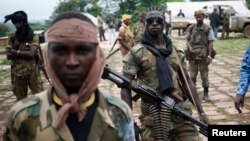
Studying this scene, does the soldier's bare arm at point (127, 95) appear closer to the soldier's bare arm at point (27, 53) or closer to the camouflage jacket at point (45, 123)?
the camouflage jacket at point (45, 123)

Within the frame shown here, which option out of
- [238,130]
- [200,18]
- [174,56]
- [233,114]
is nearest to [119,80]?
[174,56]

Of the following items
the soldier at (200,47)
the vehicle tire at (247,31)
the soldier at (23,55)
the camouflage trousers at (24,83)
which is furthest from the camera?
the vehicle tire at (247,31)

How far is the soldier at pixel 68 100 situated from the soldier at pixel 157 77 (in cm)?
182

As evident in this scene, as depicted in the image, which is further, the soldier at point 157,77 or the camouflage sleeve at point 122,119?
the soldier at point 157,77

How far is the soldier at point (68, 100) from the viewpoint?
1725 millimetres

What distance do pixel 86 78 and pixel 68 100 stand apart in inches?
4.5

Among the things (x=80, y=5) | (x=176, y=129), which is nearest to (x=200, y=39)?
(x=176, y=129)

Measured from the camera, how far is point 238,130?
4.70m

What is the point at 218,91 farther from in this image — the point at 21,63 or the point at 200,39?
the point at 21,63

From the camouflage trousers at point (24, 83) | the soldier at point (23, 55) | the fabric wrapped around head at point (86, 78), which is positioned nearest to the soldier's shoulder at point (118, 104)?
the fabric wrapped around head at point (86, 78)

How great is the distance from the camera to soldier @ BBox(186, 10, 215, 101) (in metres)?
8.15

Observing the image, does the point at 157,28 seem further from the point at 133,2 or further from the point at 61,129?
the point at 133,2

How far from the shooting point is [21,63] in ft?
20.7

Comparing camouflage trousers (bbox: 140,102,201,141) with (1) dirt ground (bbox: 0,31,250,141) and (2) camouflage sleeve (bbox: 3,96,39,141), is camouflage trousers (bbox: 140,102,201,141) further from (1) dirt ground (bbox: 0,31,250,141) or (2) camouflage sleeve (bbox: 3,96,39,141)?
(1) dirt ground (bbox: 0,31,250,141)
